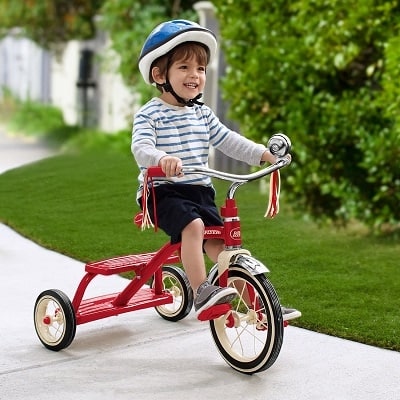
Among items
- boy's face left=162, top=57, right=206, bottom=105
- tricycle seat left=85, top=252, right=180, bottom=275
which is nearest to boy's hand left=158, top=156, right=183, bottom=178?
boy's face left=162, top=57, right=206, bottom=105

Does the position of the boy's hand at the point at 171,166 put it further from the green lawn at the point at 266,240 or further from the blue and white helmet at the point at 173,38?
the green lawn at the point at 266,240

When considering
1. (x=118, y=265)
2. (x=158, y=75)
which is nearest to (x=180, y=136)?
(x=158, y=75)

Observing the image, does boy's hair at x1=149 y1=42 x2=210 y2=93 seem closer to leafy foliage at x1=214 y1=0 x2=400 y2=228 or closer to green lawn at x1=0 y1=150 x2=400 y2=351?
green lawn at x1=0 y1=150 x2=400 y2=351

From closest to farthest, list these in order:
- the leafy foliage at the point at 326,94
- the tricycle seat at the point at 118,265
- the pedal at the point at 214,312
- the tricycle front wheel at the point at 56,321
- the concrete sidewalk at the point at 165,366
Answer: the concrete sidewalk at the point at 165,366 → the pedal at the point at 214,312 → the tricycle front wheel at the point at 56,321 → the tricycle seat at the point at 118,265 → the leafy foliage at the point at 326,94

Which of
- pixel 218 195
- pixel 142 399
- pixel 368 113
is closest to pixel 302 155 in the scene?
pixel 368 113

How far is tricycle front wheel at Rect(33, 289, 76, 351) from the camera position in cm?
419

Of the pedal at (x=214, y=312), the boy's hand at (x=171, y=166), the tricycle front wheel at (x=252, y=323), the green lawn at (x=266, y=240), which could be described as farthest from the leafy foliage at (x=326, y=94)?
the boy's hand at (x=171, y=166)

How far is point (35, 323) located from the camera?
431cm

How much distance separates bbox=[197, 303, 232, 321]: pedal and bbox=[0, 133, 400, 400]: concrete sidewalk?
0.77 ft

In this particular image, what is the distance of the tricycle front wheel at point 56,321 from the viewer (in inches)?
165

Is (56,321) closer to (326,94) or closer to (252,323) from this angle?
(252,323)

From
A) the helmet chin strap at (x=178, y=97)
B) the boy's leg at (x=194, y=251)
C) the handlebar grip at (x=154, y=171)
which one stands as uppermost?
the helmet chin strap at (x=178, y=97)

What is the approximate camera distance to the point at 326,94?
6.86 m

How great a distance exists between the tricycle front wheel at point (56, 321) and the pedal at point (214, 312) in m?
0.61
